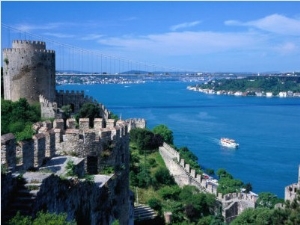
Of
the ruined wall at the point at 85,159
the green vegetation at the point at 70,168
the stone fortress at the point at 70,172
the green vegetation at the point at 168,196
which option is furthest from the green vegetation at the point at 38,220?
the green vegetation at the point at 168,196

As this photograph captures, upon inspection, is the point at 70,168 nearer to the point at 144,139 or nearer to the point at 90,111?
the point at 90,111

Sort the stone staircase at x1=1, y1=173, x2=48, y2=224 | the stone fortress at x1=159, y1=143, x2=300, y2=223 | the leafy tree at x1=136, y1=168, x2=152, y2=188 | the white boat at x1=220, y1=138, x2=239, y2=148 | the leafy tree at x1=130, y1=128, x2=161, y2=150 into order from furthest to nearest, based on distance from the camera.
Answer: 1. the white boat at x1=220, y1=138, x2=239, y2=148
2. the leafy tree at x1=130, y1=128, x2=161, y2=150
3. the stone fortress at x1=159, y1=143, x2=300, y2=223
4. the leafy tree at x1=136, y1=168, x2=152, y2=188
5. the stone staircase at x1=1, y1=173, x2=48, y2=224

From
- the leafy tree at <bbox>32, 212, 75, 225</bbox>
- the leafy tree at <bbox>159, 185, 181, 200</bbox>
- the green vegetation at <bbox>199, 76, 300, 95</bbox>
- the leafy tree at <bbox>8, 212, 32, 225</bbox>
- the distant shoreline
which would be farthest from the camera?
the green vegetation at <bbox>199, 76, 300, 95</bbox>

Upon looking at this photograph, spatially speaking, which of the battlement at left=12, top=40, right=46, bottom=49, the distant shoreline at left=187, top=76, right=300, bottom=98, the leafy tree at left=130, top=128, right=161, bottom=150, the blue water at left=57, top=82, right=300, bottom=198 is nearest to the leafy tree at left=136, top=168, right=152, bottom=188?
the leafy tree at left=130, top=128, right=161, bottom=150

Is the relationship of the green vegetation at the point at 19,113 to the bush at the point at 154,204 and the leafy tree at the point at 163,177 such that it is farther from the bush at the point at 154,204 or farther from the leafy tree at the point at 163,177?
the leafy tree at the point at 163,177

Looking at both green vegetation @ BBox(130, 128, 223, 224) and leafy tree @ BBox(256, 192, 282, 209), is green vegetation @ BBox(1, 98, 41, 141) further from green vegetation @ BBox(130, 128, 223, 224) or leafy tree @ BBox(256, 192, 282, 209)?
leafy tree @ BBox(256, 192, 282, 209)

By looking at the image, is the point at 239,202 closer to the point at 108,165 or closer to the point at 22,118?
the point at 22,118

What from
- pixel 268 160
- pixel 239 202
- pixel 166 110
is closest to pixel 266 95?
pixel 166 110

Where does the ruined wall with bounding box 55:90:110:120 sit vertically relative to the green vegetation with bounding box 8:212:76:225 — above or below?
below
